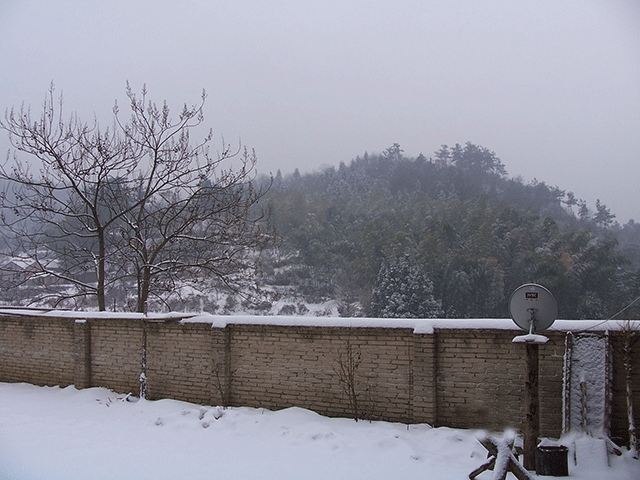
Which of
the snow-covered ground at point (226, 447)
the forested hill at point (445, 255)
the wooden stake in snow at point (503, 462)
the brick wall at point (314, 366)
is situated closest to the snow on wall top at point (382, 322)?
the brick wall at point (314, 366)

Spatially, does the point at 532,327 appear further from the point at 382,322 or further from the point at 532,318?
the point at 382,322

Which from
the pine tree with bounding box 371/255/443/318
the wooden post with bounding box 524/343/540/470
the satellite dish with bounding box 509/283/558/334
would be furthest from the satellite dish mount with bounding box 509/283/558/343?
the pine tree with bounding box 371/255/443/318

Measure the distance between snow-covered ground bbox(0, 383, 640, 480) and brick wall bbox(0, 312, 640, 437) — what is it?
0.30 metres

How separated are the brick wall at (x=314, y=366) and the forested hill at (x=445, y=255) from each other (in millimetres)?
25581

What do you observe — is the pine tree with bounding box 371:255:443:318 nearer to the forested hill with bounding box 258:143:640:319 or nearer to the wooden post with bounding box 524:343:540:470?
the forested hill with bounding box 258:143:640:319

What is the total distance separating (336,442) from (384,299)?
43.2 m

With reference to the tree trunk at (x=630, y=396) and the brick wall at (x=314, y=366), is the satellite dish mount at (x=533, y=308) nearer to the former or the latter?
the brick wall at (x=314, y=366)

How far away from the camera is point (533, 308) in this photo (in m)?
6.30

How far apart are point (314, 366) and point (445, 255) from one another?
5018 centimetres

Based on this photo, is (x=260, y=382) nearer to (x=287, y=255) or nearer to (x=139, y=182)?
(x=139, y=182)

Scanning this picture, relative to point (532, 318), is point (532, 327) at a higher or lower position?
lower

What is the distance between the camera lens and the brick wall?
7477 mm

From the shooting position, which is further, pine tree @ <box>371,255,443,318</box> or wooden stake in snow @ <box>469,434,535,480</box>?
pine tree @ <box>371,255,443,318</box>

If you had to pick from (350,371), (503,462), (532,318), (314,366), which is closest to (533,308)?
(532,318)
